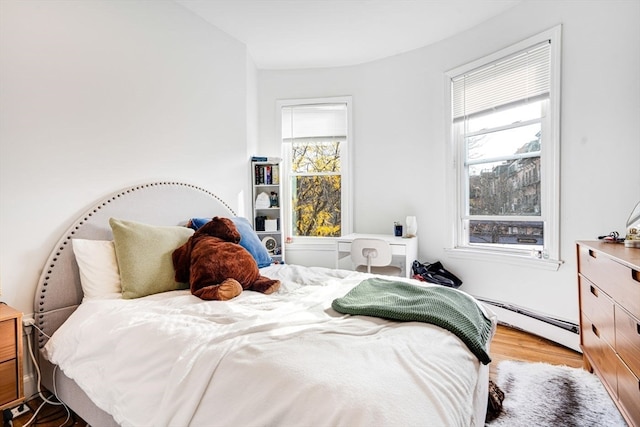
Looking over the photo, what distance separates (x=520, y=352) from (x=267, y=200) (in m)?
2.58

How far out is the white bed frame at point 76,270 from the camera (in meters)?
1.54

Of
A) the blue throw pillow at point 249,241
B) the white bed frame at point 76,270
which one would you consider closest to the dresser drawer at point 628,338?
the blue throw pillow at point 249,241

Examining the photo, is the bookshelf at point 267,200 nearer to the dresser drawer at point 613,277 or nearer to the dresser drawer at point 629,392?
the dresser drawer at point 613,277

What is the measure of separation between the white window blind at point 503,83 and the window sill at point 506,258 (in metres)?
1.32

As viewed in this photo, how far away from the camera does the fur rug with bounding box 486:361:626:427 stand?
160 cm

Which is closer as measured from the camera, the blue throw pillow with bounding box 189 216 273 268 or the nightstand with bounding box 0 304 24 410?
Result: the nightstand with bounding box 0 304 24 410

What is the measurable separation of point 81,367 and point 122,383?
36 cm

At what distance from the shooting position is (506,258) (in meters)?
2.87

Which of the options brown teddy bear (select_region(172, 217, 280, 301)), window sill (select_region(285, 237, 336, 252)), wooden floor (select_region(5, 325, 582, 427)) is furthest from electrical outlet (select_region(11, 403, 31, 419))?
window sill (select_region(285, 237, 336, 252))

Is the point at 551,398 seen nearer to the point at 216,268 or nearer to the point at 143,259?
the point at 216,268

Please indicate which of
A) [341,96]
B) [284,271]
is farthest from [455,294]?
[341,96]

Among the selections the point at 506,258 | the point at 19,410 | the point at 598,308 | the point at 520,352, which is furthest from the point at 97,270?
the point at 506,258

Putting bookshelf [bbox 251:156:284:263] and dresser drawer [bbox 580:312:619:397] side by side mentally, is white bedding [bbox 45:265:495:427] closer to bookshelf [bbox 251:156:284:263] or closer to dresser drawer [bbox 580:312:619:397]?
dresser drawer [bbox 580:312:619:397]

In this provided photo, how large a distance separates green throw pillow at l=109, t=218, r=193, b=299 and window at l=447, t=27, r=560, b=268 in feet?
8.65
